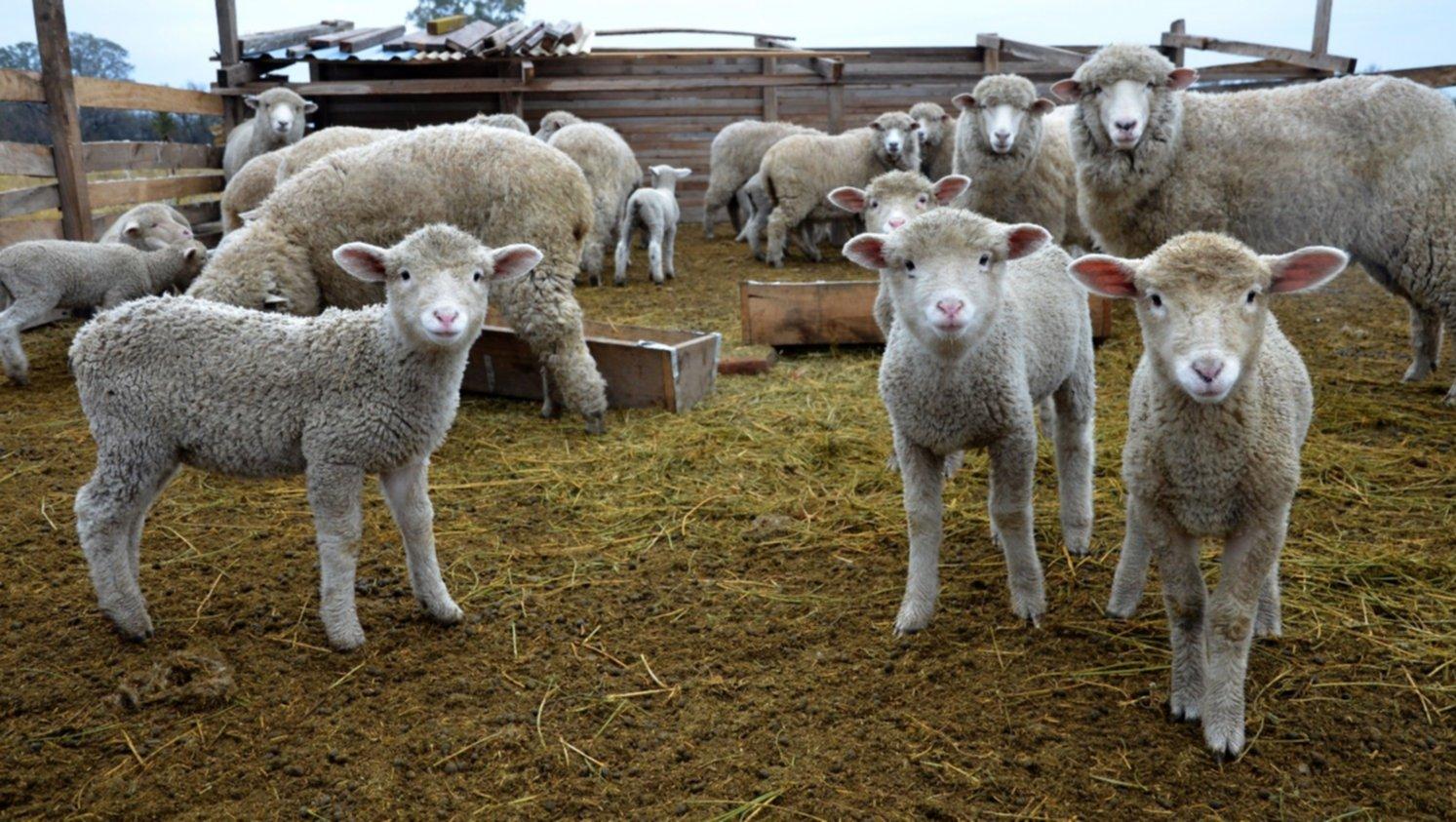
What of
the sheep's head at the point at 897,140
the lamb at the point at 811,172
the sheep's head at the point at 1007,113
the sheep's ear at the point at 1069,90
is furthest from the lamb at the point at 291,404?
the lamb at the point at 811,172

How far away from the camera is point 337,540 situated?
3.35m

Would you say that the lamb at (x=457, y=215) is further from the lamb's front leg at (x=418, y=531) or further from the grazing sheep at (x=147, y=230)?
the grazing sheep at (x=147, y=230)

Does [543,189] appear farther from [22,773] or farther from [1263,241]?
[1263,241]

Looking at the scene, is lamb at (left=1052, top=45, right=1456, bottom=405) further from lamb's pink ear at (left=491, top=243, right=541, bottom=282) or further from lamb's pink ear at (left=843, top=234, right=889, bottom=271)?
lamb's pink ear at (left=491, top=243, right=541, bottom=282)

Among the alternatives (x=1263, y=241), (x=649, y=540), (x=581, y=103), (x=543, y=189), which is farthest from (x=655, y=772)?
→ (x=581, y=103)

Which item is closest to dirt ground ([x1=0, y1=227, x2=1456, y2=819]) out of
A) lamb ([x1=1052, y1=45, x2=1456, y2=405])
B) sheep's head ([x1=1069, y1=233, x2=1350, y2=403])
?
sheep's head ([x1=1069, y1=233, x2=1350, y2=403])

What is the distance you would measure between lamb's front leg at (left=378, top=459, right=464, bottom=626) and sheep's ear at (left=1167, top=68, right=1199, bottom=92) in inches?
193

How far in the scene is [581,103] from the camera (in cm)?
1575

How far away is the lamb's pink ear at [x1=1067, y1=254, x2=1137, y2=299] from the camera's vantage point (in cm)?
280

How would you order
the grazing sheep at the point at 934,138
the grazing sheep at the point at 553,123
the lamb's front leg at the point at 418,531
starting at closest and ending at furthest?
the lamb's front leg at the point at 418,531
the grazing sheep at the point at 934,138
the grazing sheep at the point at 553,123

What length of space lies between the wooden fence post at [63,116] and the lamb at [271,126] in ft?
8.01

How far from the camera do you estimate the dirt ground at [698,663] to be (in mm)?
2703

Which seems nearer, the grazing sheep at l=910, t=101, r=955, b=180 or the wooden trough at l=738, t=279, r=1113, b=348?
the wooden trough at l=738, t=279, r=1113, b=348

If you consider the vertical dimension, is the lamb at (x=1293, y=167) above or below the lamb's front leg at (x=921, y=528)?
above
